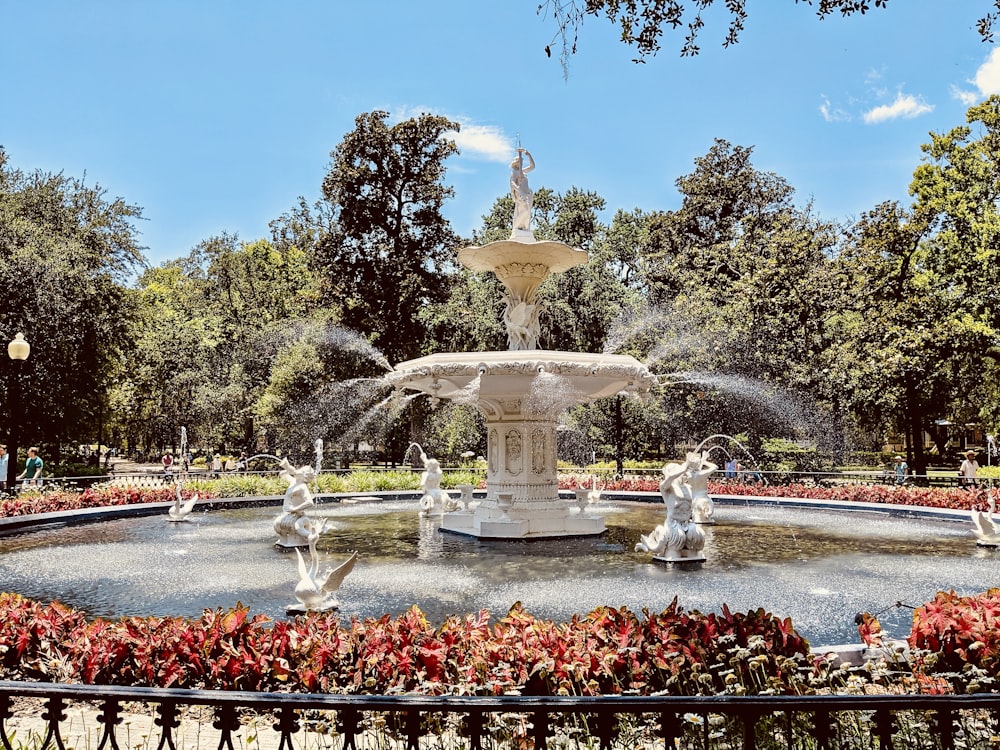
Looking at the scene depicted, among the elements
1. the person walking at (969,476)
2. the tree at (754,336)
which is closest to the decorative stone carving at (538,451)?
the tree at (754,336)

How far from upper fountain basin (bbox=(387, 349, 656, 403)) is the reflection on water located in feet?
8.56

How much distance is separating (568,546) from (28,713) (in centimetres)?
811

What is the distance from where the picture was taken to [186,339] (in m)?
38.0

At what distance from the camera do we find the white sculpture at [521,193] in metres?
14.3

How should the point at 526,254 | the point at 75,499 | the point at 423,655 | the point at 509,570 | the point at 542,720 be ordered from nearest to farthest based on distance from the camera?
the point at 542,720 → the point at 423,655 → the point at 509,570 → the point at 526,254 → the point at 75,499

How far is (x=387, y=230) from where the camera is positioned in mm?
35531

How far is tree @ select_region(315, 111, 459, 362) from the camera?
34188 mm

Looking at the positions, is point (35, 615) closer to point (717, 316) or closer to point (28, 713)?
point (28, 713)

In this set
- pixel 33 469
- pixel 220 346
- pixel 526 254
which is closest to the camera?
pixel 526 254

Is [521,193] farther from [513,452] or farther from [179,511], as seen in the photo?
[179,511]

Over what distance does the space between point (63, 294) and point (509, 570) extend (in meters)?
21.8

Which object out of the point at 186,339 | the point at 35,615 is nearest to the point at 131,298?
the point at 186,339

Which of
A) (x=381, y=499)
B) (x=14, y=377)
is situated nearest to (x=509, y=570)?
(x=381, y=499)

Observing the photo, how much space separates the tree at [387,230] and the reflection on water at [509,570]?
811 inches
